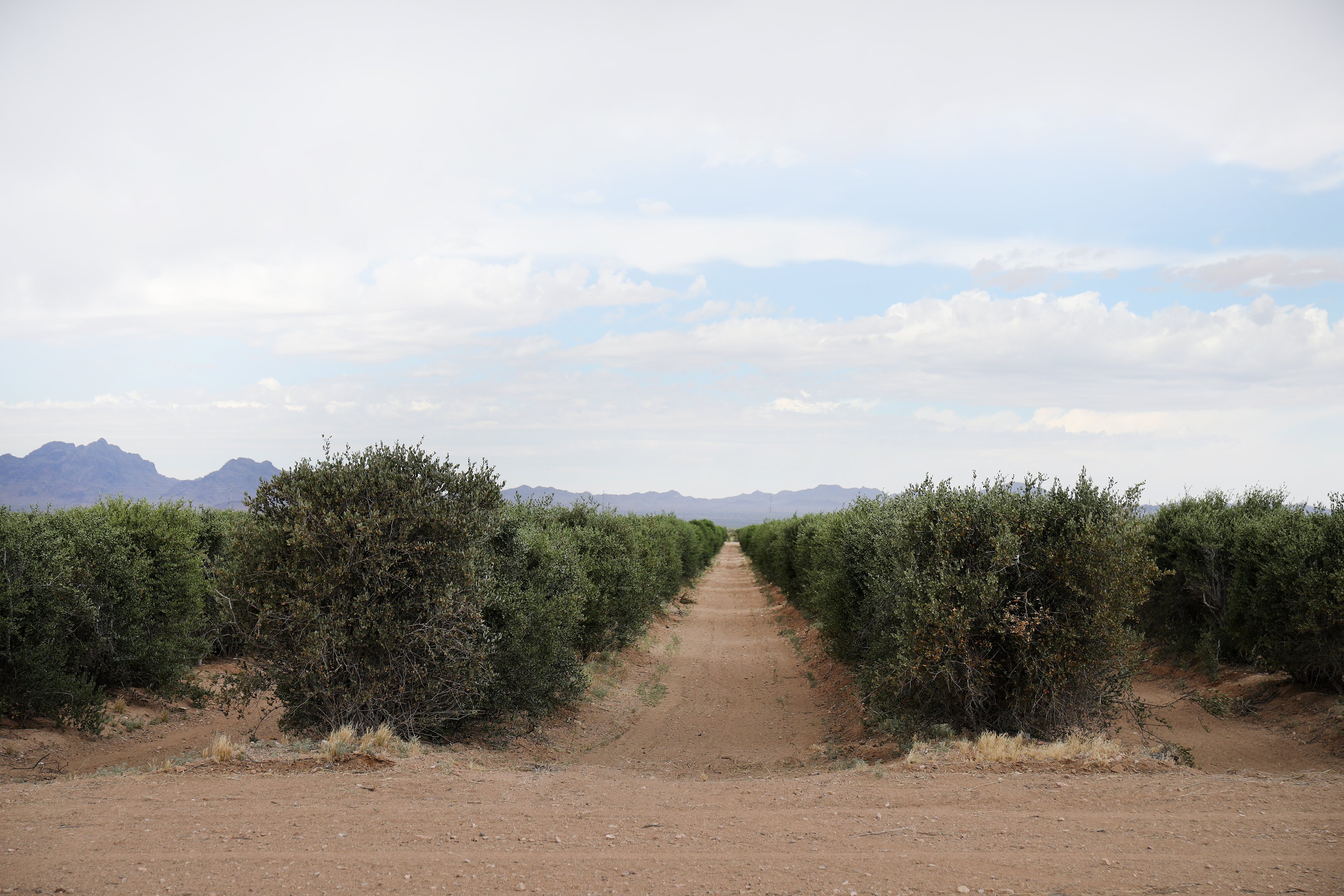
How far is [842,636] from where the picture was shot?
1912cm

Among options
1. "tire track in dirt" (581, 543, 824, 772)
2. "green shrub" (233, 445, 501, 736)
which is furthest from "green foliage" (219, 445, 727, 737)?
"tire track in dirt" (581, 543, 824, 772)

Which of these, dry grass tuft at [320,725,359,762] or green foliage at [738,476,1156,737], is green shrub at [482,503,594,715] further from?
green foliage at [738,476,1156,737]

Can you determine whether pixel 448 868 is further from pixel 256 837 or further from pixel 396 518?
pixel 396 518

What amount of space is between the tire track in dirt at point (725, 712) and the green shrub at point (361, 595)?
401cm

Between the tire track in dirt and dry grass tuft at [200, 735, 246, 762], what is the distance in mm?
A: 5767

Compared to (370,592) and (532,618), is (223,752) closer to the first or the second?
(370,592)

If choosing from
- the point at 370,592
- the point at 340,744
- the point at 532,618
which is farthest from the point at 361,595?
the point at 532,618

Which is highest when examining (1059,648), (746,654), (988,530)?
(988,530)

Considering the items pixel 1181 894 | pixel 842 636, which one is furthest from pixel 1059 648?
pixel 842 636

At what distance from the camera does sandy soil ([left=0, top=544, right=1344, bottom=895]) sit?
19.8 ft

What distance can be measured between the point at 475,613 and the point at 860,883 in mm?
6854

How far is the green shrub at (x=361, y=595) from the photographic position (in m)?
10.4

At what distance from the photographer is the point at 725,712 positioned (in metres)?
17.8

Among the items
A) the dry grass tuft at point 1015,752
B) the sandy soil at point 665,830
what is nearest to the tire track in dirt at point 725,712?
the sandy soil at point 665,830
